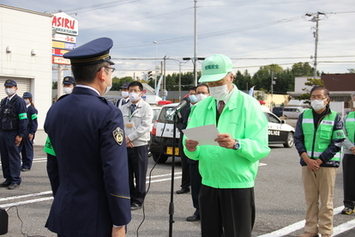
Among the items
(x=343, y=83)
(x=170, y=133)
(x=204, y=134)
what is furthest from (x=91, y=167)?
(x=343, y=83)

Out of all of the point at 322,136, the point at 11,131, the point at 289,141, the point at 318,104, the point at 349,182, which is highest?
the point at 318,104

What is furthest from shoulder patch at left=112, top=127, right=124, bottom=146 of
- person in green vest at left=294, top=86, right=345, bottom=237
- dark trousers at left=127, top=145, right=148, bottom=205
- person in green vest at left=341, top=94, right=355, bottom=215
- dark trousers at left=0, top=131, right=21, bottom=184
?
dark trousers at left=0, top=131, right=21, bottom=184

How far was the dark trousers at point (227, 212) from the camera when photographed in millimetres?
3305

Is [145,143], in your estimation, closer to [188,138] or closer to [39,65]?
[188,138]

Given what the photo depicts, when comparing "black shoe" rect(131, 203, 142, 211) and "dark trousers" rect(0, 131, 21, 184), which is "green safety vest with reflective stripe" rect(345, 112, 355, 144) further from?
"dark trousers" rect(0, 131, 21, 184)

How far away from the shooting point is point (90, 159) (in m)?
2.57

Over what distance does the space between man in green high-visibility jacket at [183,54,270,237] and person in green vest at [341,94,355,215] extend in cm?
405

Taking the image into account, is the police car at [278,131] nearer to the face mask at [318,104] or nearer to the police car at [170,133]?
the police car at [170,133]

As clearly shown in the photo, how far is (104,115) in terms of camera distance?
254 centimetres

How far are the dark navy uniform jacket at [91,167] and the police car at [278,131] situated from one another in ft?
46.9

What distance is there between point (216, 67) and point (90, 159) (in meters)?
1.44

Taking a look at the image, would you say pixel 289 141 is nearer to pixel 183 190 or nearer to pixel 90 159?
pixel 183 190

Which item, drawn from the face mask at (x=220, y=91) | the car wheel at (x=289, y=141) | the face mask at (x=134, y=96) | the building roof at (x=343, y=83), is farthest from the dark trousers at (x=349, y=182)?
the building roof at (x=343, y=83)

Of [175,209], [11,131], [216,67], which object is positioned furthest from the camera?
[11,131]
